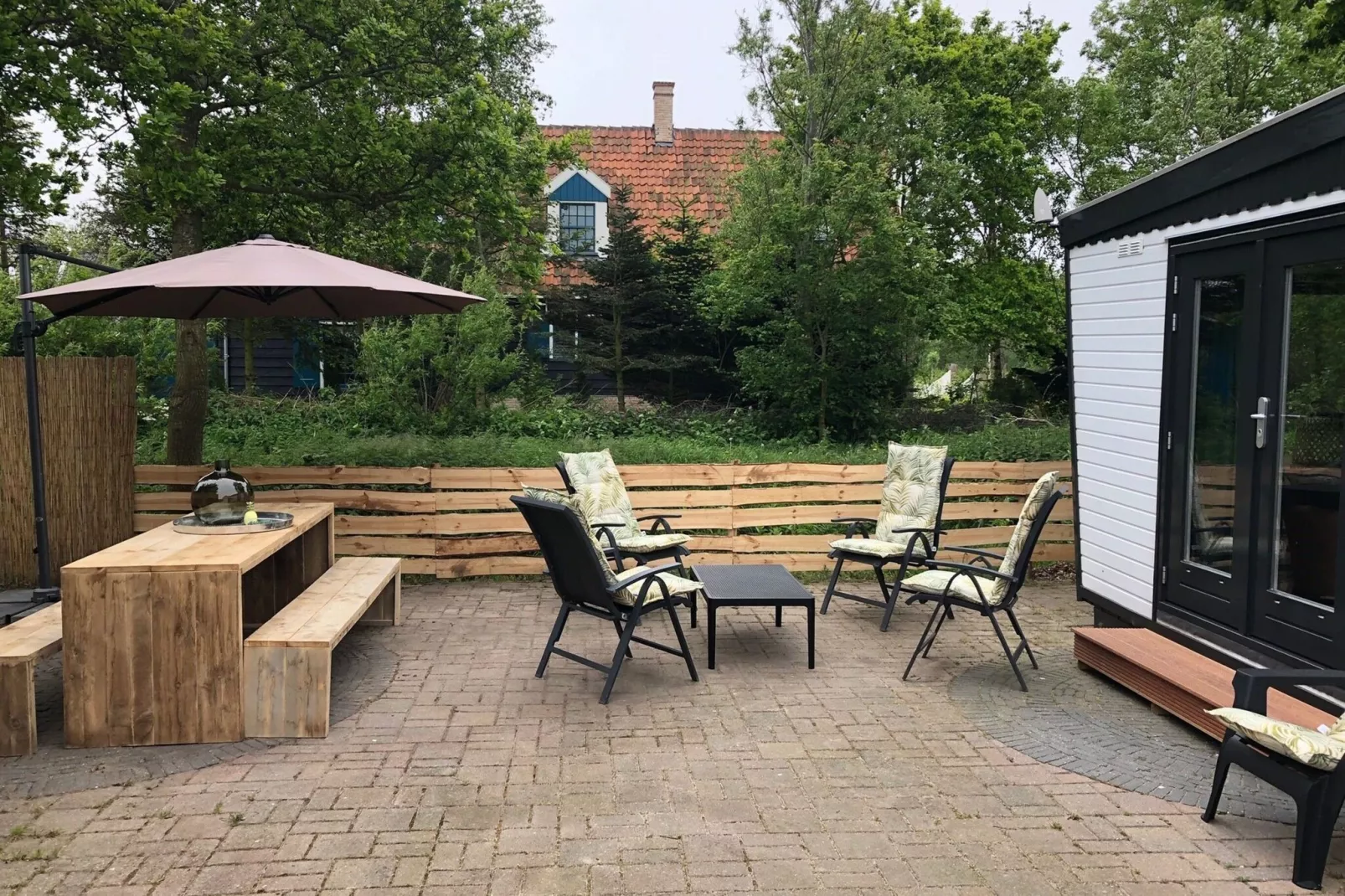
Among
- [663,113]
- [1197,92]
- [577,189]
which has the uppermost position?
[663,113]

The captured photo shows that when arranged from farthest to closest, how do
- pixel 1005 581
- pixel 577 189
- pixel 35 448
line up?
pixel 577 189
pixel 35 448
pixel 1005 581

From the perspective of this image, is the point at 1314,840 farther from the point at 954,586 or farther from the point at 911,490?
the point at 911,490

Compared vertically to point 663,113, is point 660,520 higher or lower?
lower

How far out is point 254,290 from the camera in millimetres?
6398

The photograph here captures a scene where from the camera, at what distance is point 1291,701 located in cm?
415

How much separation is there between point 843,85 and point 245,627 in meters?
8.89

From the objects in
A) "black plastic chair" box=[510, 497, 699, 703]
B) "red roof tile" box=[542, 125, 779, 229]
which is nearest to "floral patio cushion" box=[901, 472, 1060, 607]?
"black plastic chair" box=[510, 497, 699, 703]

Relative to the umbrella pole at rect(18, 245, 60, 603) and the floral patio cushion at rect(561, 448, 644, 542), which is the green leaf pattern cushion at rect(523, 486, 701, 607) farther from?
the umbrella pole at rect(18, 245, 60, 603)

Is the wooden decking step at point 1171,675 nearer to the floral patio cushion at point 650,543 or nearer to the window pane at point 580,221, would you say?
the floral patio cushion at point 650,543

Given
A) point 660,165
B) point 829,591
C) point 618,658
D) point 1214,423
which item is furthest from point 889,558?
point 660,165

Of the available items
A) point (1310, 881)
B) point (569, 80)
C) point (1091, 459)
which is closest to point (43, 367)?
point (1091, 459)

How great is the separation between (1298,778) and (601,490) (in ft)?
16.2

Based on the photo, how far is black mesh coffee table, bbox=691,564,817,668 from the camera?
5.22 meters

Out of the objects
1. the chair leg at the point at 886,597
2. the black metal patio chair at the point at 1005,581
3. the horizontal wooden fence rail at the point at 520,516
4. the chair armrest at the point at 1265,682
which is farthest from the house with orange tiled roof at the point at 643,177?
the chair armrest at the point at 1265,682
